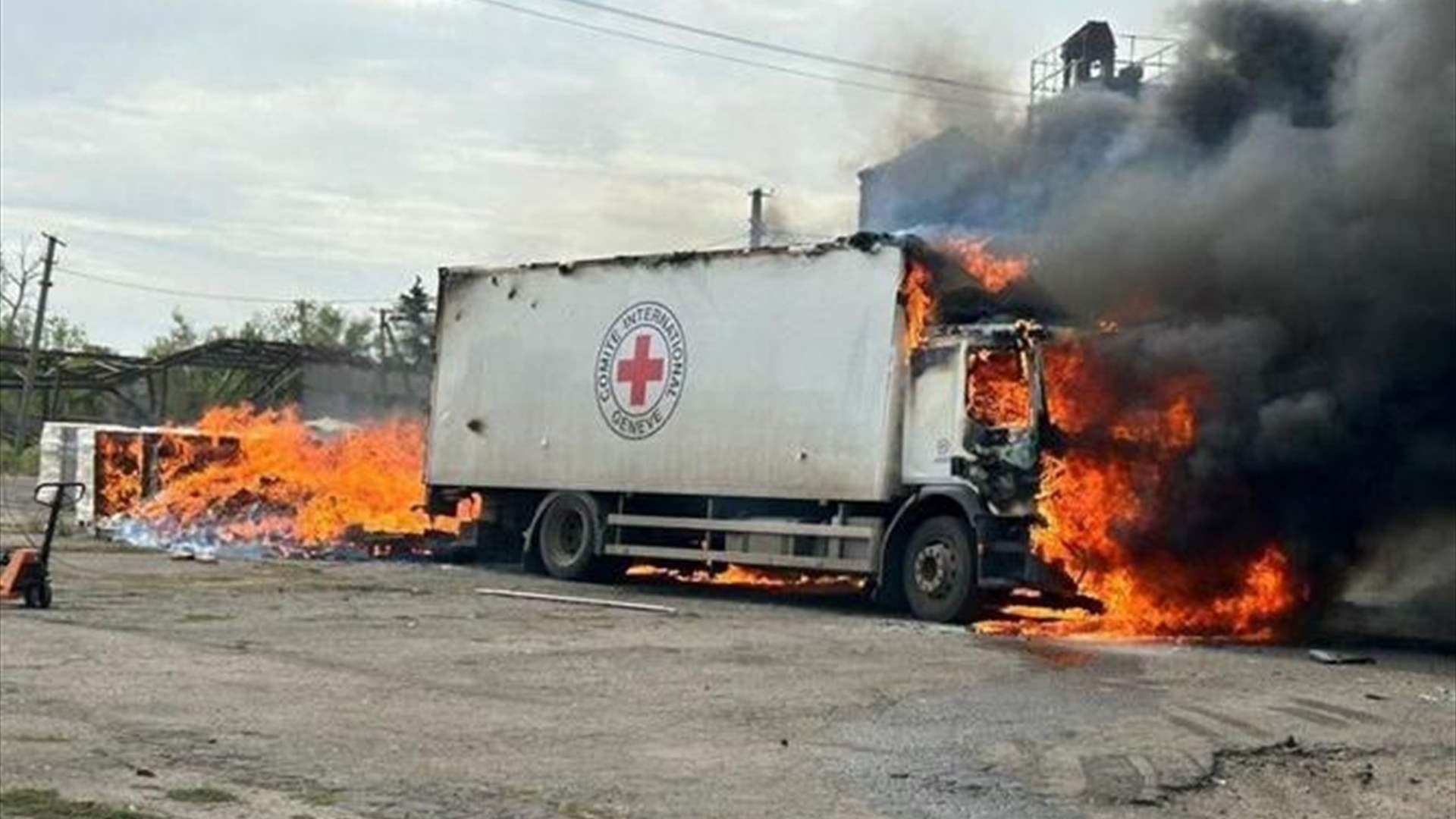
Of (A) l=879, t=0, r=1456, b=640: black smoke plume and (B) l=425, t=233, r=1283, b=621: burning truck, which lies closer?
(A) l=879, t=0, r=1456, b=640: black smoke plume

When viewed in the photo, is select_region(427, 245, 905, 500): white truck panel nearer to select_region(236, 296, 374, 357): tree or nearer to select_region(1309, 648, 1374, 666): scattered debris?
select_region(1309, 648, 1374, 666): scattered debris

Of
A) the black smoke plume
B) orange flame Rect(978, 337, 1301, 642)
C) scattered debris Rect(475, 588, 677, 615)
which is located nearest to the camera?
the black smoke plume

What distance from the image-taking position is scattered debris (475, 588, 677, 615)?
16562mm

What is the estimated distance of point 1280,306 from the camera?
1488 centimetres

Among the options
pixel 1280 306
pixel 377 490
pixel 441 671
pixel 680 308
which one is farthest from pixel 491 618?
pixel 377 490

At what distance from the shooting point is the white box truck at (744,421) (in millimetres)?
15406

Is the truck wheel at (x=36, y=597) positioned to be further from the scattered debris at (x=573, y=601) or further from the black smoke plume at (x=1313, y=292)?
the black smoke plume at (x=1313, y=292)

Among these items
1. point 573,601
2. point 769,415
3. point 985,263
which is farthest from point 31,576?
point 985,263

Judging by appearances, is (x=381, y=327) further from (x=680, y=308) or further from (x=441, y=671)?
(x=441, y=671)

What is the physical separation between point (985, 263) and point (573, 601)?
5359 mm

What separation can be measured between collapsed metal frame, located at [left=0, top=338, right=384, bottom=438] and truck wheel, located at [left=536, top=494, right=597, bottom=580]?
88.1ft

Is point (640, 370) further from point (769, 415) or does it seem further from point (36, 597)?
point (36, 597)

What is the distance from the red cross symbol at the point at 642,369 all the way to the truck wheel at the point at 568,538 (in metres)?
1.56

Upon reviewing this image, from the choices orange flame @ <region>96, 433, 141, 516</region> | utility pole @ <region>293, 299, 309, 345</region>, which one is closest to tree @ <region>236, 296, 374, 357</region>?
utility pole @ <region>293, 299, 309, 345</region>
